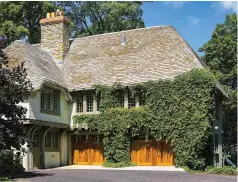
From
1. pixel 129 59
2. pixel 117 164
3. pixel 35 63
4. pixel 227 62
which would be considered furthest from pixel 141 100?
pixel 227 62

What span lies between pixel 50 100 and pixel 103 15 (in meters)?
19.0

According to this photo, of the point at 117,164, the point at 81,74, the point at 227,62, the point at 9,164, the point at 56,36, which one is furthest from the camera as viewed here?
the point at 227,62

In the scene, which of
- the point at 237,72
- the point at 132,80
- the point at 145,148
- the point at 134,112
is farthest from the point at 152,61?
the point at 237,72

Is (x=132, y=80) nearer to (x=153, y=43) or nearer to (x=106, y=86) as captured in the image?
(x=106, y=86)

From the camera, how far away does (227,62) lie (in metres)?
39.0

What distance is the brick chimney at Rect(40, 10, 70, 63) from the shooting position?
3086cm

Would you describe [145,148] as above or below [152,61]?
below

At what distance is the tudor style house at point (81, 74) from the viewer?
83.4 feet

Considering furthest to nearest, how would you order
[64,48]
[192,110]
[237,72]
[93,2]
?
[93,2], [237,72], [64,48], [192,110]

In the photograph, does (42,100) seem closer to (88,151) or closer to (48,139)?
(48,139)

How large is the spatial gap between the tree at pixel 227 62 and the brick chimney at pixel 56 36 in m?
14.0

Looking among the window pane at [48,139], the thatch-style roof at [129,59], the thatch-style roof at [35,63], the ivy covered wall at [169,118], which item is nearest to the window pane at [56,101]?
the thatch-style roof at [35,63]

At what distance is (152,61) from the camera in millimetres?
27328

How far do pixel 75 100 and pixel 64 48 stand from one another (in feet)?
15.2
